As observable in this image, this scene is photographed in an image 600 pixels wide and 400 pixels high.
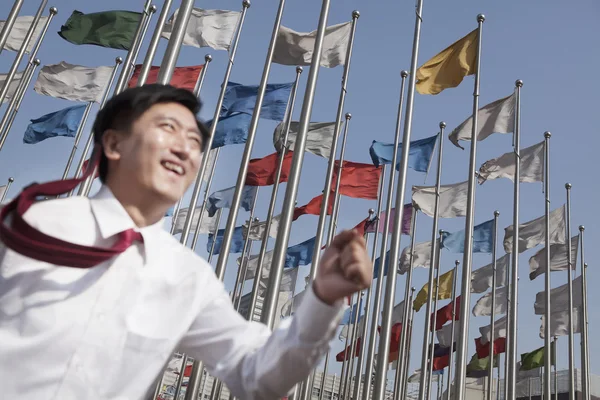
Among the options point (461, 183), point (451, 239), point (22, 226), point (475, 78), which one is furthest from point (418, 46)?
point (451, 239)

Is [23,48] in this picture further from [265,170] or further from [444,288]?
[444,288]

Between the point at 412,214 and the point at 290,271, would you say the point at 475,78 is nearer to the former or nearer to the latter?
the point at 412,214

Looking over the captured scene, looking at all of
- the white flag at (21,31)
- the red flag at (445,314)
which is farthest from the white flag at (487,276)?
the white flag at (21,31)

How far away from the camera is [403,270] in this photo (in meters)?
16.8

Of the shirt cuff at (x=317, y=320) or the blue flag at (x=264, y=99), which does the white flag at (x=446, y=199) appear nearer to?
the blue flag at (x=264, y=99)

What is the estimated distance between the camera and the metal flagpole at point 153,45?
4020 mm

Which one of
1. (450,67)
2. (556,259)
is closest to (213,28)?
(450,67)

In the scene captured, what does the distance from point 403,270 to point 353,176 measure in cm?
543

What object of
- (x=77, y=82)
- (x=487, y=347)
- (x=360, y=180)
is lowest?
(x=487, y=347)

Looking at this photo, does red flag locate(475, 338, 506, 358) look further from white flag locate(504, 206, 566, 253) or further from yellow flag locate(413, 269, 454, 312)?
white flag locate(504, 206, 566, 253)

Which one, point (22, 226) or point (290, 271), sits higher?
point (290, 271)

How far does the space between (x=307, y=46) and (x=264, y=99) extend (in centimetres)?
190

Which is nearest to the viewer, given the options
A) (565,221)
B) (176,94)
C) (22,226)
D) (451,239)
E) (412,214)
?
(22,226)

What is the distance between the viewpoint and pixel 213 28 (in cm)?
1012
